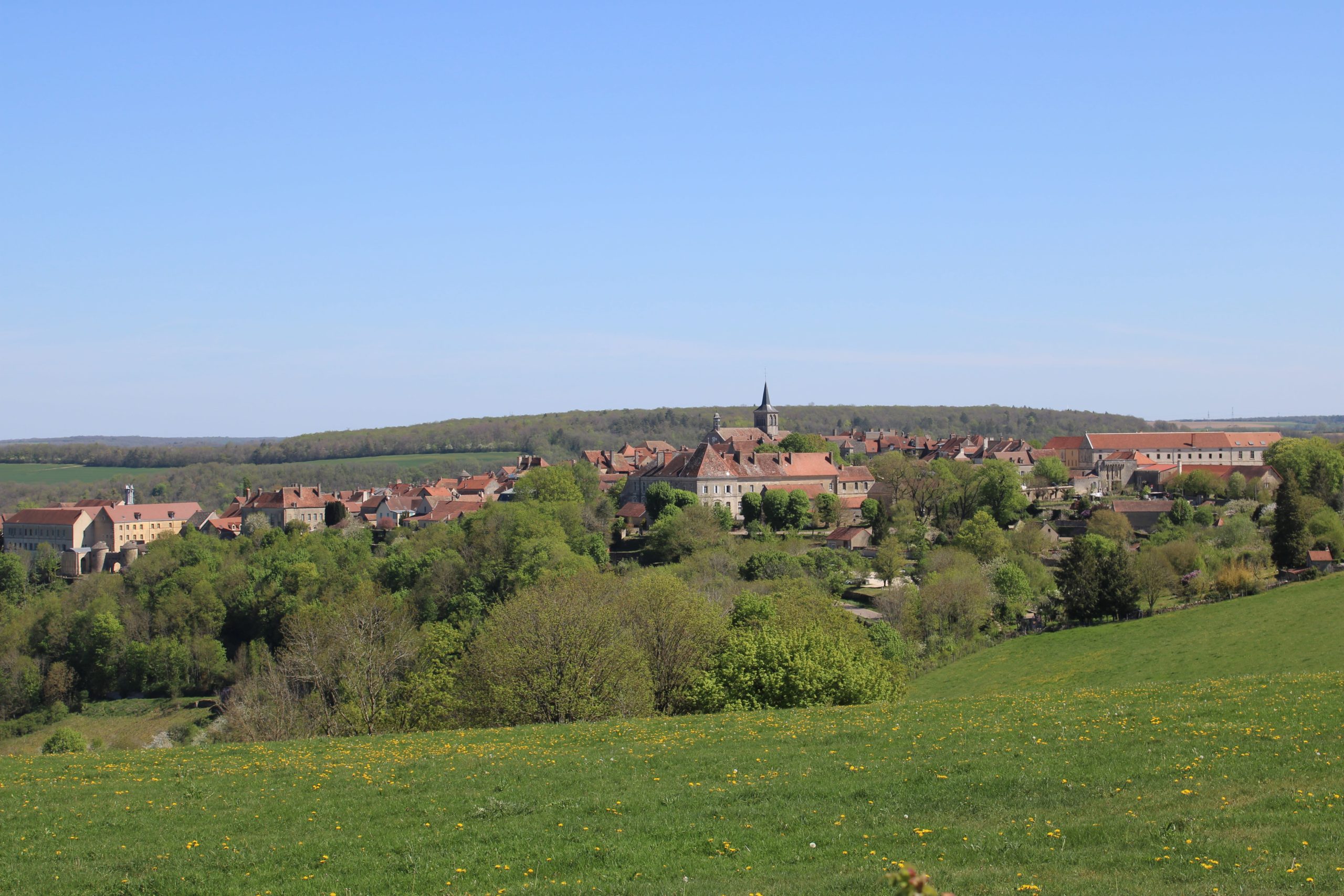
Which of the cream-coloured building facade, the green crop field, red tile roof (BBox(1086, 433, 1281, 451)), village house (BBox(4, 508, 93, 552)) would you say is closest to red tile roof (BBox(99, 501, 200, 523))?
the cream-coloured building facade

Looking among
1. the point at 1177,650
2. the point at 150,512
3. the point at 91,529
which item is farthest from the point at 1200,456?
the point at 91,529

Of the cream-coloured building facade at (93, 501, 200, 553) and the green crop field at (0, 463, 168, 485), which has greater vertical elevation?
the green crop field at (0, 463, 168, 485)

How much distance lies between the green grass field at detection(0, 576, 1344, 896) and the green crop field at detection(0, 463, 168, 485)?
176m

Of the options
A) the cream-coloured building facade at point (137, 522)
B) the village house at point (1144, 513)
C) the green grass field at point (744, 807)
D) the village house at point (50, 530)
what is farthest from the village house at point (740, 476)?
the green grass field at point (744, 807)

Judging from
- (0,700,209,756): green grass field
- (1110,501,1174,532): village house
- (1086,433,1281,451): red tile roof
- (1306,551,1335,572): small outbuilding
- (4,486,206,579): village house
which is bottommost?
(0,700,209,756): green grass field

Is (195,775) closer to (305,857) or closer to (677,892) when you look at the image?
(305,857)

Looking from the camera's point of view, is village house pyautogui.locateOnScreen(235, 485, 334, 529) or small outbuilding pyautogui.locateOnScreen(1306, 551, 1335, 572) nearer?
small outbuilding pyautogui.locateOnScreen(1306, 551, 1335, 572)

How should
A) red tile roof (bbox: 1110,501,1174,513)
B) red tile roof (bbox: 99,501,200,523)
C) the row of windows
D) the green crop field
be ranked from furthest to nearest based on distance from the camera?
the green crop field, the row of windows, red tile roof (bbox: 99,501,200,523), red tile roof (bbox: 1110,501,1174,513)

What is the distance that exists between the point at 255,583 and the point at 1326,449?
281 feet

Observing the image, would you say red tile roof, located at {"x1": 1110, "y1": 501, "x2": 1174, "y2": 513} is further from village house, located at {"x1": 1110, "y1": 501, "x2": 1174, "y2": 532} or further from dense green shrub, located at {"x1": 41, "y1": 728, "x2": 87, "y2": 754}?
dense green shrub, located at {"x1": 41, "y1": 728, "x2": 87, "y2": 754}

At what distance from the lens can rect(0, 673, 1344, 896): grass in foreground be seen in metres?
9.81

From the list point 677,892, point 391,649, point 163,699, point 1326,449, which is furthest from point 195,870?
point 1326,449

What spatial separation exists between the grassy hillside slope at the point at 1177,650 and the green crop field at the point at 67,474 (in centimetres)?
16469

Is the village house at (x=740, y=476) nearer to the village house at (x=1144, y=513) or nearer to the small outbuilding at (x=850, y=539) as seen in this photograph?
the small outbuilding at (x=850, y=539)
